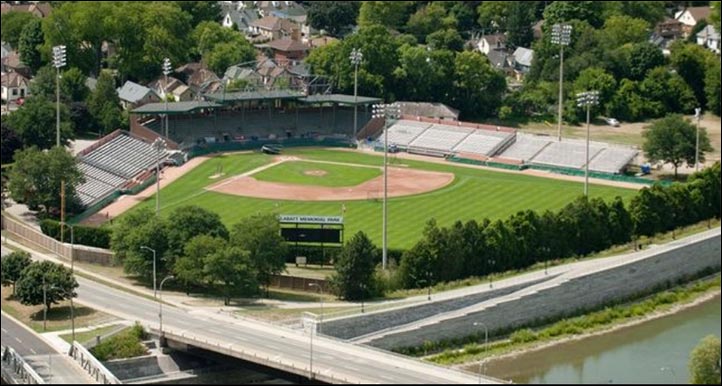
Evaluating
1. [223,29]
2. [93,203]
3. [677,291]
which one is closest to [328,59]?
[223,29]

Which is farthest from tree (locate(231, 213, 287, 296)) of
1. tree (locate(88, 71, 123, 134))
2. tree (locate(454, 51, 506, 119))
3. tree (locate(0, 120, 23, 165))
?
tree (locate(454, 51, 506, 119))

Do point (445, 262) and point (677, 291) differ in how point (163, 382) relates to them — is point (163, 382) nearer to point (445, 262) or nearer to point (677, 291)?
point (445, 262)

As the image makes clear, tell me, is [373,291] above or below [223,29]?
below

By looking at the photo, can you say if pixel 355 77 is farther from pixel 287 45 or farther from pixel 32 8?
pixel 32 8

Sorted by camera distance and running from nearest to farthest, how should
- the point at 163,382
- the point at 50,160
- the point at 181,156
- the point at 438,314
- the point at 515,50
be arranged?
1. the point at 163,382
2. the point at 438,314
3. the point at 50,160
4. the point at 181,156
5. the point at 515,50

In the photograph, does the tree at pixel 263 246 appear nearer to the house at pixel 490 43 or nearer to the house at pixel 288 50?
the house at pixel 288 50

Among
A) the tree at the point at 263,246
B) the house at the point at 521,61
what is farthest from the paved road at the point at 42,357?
the house at the point at 521,61

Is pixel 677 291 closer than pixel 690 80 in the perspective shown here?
Yes

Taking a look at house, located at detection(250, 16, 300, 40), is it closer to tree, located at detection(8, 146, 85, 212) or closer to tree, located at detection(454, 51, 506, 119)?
tree, located at detection(454, 51, 506, 119)
